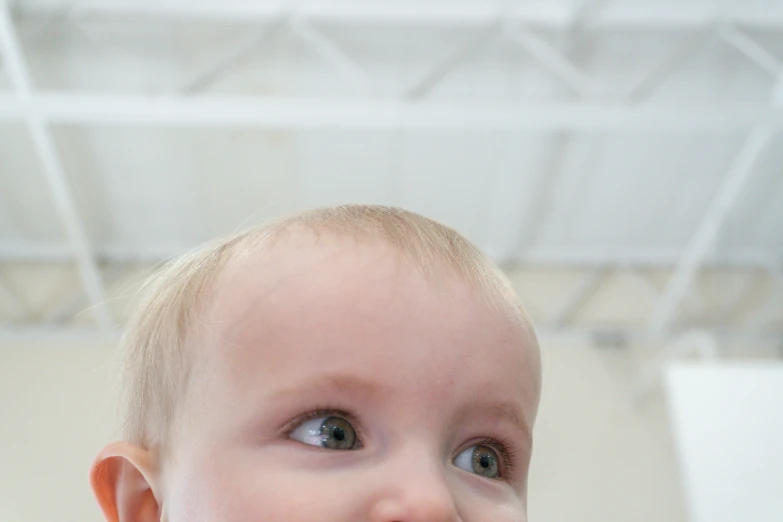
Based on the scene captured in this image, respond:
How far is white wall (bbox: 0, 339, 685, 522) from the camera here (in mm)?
3984

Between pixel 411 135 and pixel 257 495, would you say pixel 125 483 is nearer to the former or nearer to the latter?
pixel 257 495

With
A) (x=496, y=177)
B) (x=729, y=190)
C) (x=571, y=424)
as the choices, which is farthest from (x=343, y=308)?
(x=571, y=424)

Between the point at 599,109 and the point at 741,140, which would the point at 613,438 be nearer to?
the point at 741,140

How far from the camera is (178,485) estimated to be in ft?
2.02

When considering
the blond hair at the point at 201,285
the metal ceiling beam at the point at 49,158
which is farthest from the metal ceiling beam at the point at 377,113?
the blond hair at the point at 201,285

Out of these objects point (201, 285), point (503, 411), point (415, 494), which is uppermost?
point (201, 285)

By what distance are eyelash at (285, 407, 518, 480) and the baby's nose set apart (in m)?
0.05

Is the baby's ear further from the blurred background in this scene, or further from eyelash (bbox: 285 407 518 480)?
the blurred background

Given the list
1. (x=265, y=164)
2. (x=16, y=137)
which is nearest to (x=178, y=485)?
(x=265, y=164)

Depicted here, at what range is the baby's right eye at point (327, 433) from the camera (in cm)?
60

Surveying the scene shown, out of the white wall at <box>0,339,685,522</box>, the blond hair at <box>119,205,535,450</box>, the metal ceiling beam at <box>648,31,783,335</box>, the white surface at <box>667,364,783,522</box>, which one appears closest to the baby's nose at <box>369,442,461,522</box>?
the blond hair at <box>119,205,535,450</box>

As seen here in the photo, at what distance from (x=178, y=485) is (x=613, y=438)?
13.9ft

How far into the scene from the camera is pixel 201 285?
74cm

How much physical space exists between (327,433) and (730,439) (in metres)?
1.90
